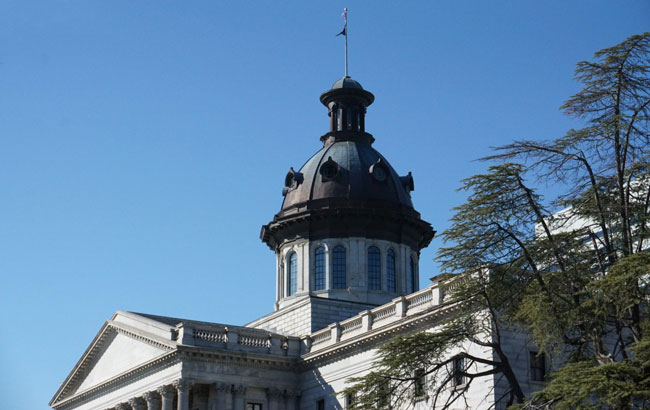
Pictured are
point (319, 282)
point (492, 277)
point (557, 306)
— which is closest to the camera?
point (557, 306)

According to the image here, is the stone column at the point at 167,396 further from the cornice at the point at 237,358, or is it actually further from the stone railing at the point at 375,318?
the stone railing at the point at 375,318

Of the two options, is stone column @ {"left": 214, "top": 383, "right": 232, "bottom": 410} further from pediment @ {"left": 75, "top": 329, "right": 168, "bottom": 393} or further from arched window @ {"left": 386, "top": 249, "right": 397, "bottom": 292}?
arched window @ {"left": 386, "top": 249, "right": 397, "bottom": 292}

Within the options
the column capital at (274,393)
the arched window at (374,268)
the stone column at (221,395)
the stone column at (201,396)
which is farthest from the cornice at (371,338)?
the arched window at (374,268)

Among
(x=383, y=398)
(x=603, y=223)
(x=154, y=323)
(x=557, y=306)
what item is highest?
(x=154, y=323)

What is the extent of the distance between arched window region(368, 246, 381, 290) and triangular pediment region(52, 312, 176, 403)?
13348mm

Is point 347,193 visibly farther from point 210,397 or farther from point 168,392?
point 168,392

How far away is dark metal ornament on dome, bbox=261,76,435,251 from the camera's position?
204ft

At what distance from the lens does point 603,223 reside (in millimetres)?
29938

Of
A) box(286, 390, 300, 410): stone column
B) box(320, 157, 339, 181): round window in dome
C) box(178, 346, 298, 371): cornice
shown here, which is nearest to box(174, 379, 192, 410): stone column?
box(178, 346, 298, 371): cornice

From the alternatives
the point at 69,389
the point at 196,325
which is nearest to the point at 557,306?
the point at 196,325

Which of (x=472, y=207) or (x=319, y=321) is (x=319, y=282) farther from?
(x=472, y=207)

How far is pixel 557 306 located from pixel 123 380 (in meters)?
33.7

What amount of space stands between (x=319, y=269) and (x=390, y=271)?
4233mm

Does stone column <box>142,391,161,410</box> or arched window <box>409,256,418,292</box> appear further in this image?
arched window <box>409,256,418,292</box>
